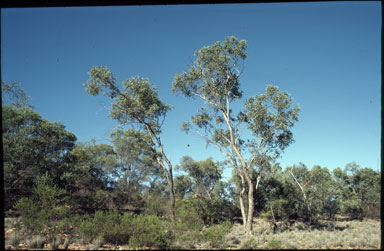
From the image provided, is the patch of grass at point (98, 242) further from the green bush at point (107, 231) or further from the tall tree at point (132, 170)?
the tall tree at point (132, 170)

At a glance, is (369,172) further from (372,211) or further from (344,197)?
(344,197)

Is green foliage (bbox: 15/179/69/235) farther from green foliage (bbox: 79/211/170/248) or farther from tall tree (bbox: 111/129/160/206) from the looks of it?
tall tree (bbox: 111/129/160/206)

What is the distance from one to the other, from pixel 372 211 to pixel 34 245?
32.5m

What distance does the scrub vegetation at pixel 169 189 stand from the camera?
729 centimetres

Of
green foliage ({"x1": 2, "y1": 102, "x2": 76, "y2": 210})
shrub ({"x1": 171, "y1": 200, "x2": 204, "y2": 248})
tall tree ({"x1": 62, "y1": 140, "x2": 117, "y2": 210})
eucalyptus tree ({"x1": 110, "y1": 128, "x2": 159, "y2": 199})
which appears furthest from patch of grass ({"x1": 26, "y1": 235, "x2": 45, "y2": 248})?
eucalyptus tree ({"x1": 110, "y1": 128, "x2": 159, "y2": 199})

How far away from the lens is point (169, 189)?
16.8m

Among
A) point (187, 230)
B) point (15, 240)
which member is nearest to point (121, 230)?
point (187, 230)

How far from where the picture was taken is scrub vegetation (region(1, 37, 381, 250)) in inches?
287

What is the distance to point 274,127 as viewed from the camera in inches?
597

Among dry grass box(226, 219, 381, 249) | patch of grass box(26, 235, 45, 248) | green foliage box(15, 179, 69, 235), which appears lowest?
dry grass box(226, 219, 381, 249)

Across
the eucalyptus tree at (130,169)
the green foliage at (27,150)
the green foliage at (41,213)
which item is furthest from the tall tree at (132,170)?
the green foliage at (41,213)

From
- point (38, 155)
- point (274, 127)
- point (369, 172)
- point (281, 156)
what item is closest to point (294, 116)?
point (274, 127)

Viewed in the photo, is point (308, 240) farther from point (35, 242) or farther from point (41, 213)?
point (41, 213)

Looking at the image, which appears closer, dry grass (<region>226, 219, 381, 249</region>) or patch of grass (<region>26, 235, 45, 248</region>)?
patch of grass (<region>26, 235, 45, 248</region>)
